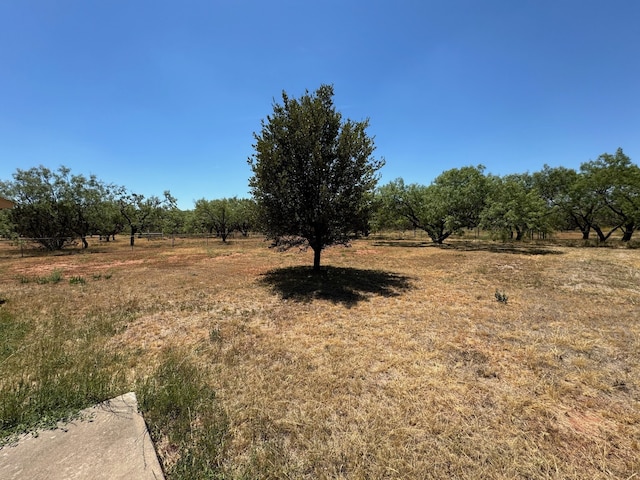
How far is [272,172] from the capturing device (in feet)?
33.7

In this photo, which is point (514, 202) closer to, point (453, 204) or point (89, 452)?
point (453, 204)

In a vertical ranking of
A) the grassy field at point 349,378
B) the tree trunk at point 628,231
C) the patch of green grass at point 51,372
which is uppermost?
the tree trunk at point 628,231

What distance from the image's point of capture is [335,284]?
428 inches

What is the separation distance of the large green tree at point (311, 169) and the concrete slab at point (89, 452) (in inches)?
323

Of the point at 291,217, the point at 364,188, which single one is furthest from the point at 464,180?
the point at 291,217

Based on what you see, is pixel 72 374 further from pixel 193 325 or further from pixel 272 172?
pixel 272 172

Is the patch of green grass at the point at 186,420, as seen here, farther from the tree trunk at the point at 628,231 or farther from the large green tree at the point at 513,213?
the tree trunk at the point at 628,231

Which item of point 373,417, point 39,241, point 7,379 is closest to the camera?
point 373,417

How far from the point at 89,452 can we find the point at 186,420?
35.1 inches

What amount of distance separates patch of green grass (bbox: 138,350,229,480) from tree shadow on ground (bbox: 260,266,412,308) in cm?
483

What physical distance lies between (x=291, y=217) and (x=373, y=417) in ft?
26.7

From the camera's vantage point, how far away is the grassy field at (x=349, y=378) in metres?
2.71

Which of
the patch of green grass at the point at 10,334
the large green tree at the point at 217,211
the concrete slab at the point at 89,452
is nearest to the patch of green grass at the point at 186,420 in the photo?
the concrete slab at the point at 89,452

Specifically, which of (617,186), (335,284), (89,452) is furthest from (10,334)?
(617,186)
